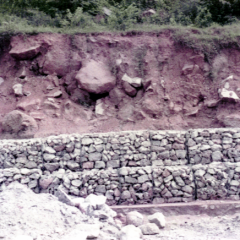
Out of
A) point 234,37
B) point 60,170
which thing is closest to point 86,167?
point 60,170

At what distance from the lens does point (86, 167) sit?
24.9 feet

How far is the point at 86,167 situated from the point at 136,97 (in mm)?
3043

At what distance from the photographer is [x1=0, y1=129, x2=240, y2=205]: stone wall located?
7.19 metres

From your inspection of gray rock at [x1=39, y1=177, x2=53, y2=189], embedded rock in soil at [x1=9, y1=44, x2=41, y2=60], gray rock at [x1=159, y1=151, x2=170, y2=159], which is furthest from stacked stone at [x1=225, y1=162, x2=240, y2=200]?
embedded rock in soil at [x1=9, y1=44, x2=41, y2=60]

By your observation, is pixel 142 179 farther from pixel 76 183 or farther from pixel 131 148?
pixel 76 183

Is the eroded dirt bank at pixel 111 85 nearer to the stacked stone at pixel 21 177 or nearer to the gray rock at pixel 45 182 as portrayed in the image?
the stacked stone at pixel 21 177

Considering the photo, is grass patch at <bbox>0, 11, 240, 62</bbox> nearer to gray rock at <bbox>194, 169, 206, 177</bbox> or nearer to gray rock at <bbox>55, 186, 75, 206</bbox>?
gray rock at <bbox>194, 169, 206, 177</bbox>

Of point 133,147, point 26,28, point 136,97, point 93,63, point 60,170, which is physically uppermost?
point 26,28

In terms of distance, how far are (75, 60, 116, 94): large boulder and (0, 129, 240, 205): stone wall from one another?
223cm

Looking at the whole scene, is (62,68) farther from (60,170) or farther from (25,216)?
(25,216)

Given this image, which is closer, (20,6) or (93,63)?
(93,63)

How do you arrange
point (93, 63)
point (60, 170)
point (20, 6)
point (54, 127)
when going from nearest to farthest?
point (60, 170), point (54, 127), point (93, 63), point (20, 6)

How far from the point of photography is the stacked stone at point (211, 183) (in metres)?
7.24

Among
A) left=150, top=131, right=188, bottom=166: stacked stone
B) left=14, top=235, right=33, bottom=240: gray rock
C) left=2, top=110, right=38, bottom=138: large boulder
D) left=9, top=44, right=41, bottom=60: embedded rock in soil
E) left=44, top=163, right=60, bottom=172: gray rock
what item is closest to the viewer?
left=14, top=235, right=33, bottom=240: gray rock
